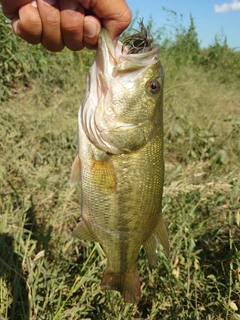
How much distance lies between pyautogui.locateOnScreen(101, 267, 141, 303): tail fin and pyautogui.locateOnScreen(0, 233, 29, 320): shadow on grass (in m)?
0.66

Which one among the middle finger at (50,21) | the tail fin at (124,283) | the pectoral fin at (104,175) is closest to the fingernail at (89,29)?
the middle finger at (50,21)

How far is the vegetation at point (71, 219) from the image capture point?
2.63 m

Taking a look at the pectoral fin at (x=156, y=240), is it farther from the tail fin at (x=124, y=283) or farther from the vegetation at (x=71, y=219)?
the vegetation at (x=71, y=219)

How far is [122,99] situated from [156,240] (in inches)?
28.2

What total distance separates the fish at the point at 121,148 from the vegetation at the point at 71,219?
59 cm

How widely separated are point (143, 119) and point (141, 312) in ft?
5.38

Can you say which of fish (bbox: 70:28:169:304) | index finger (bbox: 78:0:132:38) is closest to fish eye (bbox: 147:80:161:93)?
fish (bbox: 70:28:169:304)

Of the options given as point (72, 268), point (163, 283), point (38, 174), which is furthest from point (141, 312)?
point (38, 174)

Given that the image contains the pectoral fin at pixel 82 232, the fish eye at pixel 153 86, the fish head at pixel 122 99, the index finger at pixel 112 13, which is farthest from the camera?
the pectoral fin at pixel 82 232

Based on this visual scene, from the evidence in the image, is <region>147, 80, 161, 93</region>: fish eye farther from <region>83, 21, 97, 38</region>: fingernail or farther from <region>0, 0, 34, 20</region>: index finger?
<region>0, 0, 34, 20</region>: index finger

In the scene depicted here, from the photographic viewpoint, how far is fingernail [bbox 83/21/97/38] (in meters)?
1.65

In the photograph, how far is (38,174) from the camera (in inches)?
145

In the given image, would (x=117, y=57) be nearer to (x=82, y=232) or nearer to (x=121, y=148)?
(x=121, y=148)

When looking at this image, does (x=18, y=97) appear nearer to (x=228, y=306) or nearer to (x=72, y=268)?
(x=72, y=268)
